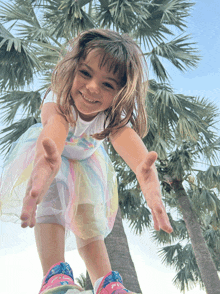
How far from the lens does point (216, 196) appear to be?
5789 millimetres

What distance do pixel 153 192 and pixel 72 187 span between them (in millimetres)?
426

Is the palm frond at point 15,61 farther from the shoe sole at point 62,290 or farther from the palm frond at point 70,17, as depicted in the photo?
the shoe sole at point 62,290

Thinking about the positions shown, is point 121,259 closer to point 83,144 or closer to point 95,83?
point 83,144

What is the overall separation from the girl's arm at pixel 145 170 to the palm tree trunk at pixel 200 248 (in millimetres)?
4557

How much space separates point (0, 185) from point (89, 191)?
0.33 metres

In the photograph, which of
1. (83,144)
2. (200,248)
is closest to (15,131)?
(83,144)

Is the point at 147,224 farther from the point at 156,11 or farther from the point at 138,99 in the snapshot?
the point at 138,99

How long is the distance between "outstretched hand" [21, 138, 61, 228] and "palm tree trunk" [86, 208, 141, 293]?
6.92ft

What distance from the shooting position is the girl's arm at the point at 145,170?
741mm

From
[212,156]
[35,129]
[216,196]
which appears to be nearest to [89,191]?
[35,129]

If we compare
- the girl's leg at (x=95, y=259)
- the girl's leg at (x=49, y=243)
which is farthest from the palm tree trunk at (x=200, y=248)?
the girl's leg at (x=49, y=243)

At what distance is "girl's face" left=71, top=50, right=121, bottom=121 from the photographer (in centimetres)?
101

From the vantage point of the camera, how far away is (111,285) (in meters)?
0.94

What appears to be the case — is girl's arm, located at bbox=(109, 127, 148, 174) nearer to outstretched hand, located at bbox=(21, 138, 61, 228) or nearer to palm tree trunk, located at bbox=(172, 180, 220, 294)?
outstretched hand, located at bbox=(21, 138, 61, 228)
